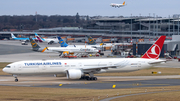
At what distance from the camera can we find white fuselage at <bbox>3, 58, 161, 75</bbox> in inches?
1859

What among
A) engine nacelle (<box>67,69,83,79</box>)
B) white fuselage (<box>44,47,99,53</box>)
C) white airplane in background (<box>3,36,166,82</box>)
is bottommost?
engine nacelle (<box>67,69,83,79</box>)

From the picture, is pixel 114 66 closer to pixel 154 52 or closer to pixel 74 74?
pixel 74 74

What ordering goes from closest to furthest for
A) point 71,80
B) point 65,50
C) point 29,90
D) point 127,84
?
1. point 29,90
2. point 127,84
3. point 71,80
4. point 65,50

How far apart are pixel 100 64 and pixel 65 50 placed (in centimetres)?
6148

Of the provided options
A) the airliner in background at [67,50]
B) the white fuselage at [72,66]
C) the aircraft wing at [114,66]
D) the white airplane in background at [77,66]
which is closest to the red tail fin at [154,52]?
the white airplane in background at [77,66]

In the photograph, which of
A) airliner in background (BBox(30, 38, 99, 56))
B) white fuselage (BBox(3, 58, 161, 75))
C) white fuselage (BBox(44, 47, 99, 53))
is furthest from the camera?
white fuselage (BBox(44, 47, 99, 53))

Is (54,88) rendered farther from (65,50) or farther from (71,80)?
(65,50)

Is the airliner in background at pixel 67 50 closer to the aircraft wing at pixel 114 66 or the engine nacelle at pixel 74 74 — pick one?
the aircraft wing at pixel 114 66

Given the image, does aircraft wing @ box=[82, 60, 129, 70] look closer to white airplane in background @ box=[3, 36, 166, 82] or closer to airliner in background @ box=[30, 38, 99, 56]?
white airplane in background @ box=[3, 36, 166, 82]

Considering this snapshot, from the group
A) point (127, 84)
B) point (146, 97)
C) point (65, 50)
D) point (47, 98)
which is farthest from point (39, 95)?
point (65, 50)

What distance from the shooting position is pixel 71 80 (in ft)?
162

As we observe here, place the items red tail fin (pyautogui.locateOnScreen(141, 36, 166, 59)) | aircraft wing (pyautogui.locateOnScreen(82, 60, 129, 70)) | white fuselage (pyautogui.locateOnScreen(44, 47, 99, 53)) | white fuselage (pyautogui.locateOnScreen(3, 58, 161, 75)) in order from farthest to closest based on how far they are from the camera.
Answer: white fuselage (pyautogui.locateOnScreen(44, 47, 99, 53)), red tail fin (pyautogui.locateOnScreen(141, 36, 166, 59)), aircraft wing (pyautogui.locateOnScreen(82, 60, 129, 70)), white fuselage (pyautogui.locateOnScreen(3, 58, 161, 75))

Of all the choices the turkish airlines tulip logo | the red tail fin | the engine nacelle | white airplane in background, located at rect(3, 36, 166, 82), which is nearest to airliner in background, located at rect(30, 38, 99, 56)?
white airplane in background, located at rect(3, 36, 166, 82)

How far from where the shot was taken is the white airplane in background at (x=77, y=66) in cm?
4728
